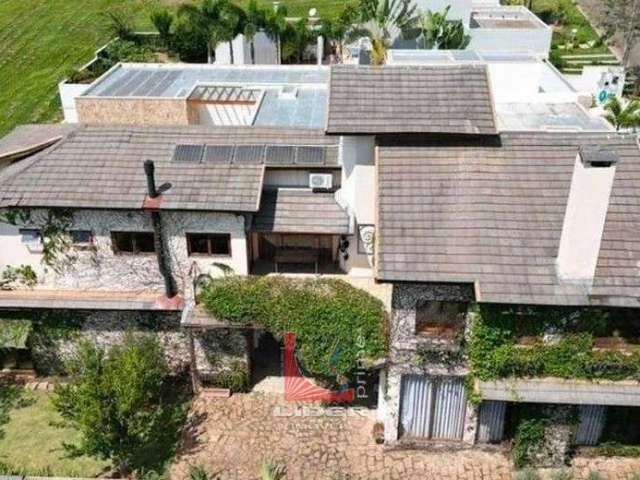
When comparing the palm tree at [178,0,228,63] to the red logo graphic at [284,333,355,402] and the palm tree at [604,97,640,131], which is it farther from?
the red logo graphic at [284,333,355,402]

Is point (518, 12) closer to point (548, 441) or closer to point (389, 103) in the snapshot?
point (389, 103)

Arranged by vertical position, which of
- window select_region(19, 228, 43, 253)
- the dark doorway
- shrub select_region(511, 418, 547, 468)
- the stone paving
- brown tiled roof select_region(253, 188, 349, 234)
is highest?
brown tiled roof select_region(253, 188, 349, 234)

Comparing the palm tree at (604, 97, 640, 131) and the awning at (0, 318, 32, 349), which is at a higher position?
the palm tree at (604, 97, 640, 131)

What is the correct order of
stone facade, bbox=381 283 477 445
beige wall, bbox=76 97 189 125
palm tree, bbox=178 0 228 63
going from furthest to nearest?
Result: palm tree, bbox=178 0 228 63
beige wall, bbox=76 97 189 125
stone facade, bbox=381 283 477 445

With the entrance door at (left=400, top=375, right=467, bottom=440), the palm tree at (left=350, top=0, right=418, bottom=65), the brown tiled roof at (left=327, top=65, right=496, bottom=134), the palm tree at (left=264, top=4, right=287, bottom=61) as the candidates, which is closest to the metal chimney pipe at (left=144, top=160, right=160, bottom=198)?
the brown tiled roof at (left=327, top=65, right=496, bottom=134)

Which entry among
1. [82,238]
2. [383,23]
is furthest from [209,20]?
[82,238]

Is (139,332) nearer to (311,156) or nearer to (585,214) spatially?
(311,156)
